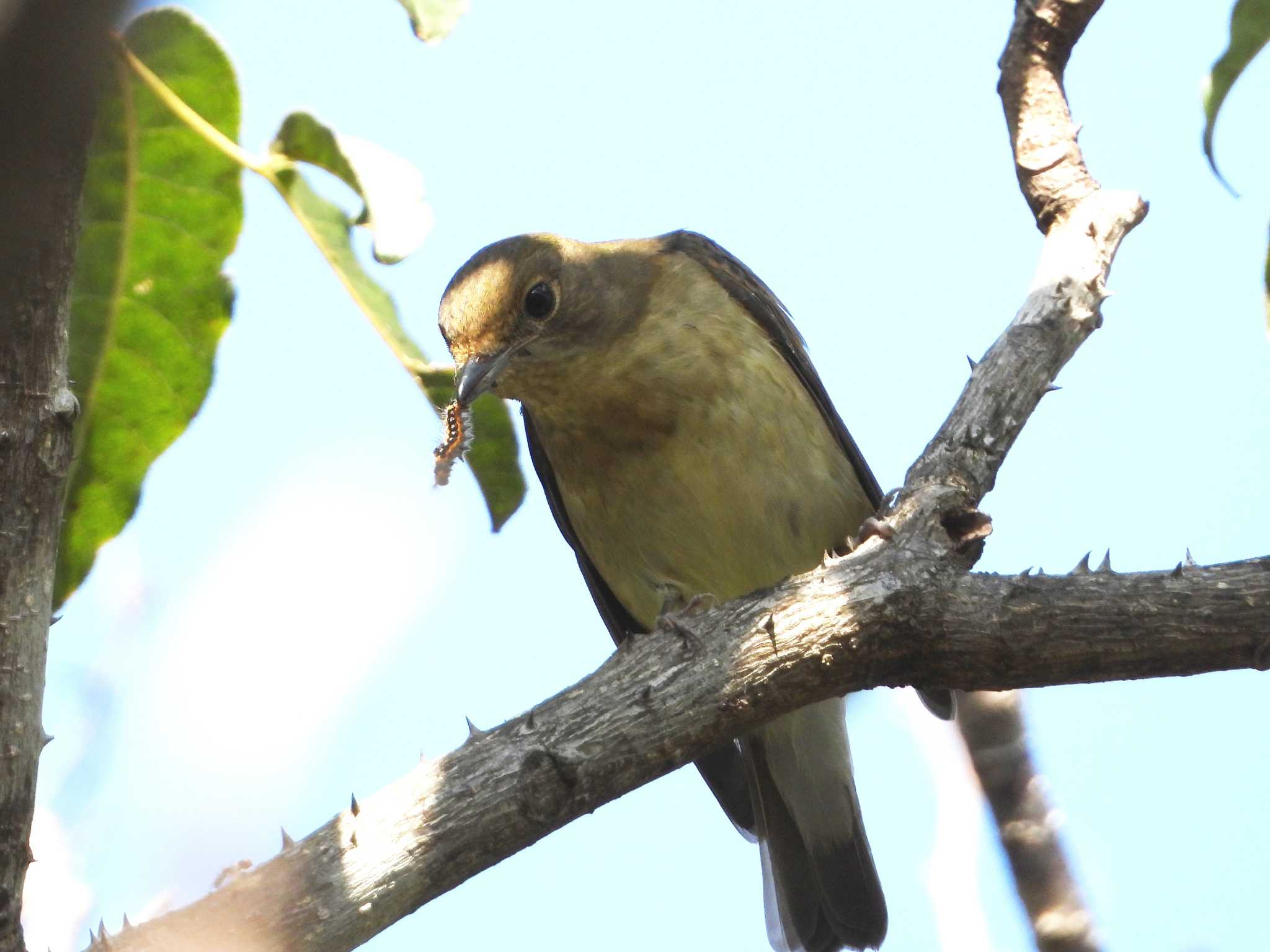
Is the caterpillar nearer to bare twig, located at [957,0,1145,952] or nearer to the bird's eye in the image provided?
the bird's eye

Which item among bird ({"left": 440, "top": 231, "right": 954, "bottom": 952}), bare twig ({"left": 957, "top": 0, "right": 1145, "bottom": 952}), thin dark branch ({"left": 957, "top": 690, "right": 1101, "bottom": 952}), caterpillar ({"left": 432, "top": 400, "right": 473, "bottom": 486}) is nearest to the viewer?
thin dark branch ({"left": 957, "top": 690, "right": 1101, "bottom": 952})

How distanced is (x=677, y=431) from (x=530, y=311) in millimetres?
696

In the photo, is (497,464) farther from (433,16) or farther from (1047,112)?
(1047,112)

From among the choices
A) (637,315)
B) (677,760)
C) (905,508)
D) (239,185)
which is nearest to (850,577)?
(905,508)

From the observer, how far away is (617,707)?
3033mm

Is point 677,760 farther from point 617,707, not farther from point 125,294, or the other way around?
point 125,294

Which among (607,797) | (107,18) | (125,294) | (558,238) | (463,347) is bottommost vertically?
(107,18)

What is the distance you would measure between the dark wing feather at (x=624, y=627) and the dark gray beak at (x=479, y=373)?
845 mm

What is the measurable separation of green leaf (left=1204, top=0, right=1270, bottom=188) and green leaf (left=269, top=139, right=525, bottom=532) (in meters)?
1.94

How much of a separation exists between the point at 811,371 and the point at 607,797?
301 centimetres

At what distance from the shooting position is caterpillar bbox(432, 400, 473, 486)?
394 cm

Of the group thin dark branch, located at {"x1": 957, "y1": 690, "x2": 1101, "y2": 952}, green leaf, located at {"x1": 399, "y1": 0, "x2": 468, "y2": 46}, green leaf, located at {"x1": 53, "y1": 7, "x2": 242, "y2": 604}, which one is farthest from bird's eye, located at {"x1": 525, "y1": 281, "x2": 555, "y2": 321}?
thin dark branch, located at {"x1": 957, "y1": 690, "x2": 1101, "y2": 952}

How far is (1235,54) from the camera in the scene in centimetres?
325

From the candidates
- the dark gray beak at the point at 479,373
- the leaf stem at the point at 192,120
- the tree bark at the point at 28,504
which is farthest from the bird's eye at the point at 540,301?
the tree bark at the point at 28,504
